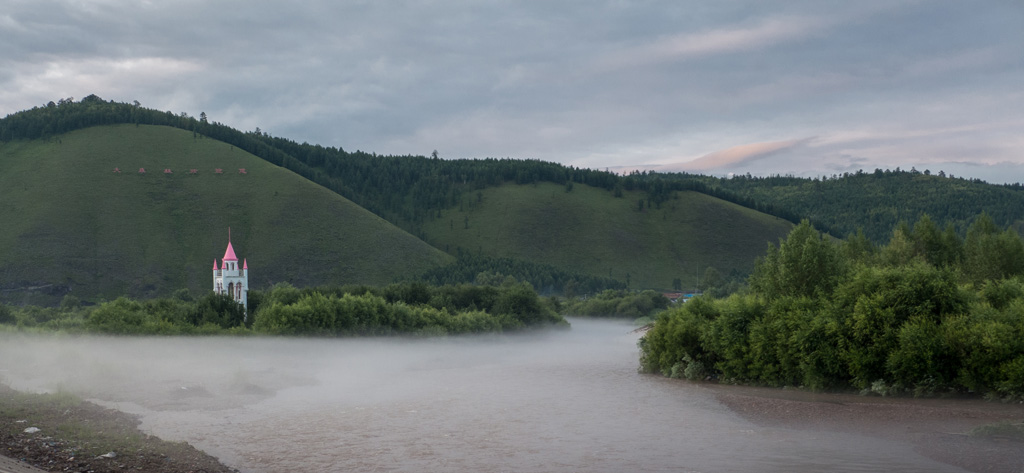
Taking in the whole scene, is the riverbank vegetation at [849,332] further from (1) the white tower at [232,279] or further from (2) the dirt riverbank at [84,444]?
(1) the white tower at [232,279]

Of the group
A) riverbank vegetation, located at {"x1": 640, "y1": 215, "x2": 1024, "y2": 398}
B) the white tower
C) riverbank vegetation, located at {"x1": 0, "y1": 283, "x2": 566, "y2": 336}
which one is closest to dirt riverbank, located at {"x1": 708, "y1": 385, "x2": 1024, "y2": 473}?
riverbank vegetation, located at {"x1": 640, "y1": 215, "x2": 1024, "y2": 398}

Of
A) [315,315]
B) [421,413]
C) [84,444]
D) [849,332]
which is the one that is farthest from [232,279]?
[84,444]

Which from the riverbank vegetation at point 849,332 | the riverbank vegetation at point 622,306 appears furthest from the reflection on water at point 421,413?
the riverbank vegetation at point 622,306

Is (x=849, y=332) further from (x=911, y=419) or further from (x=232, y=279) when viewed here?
(x=232, y=279)

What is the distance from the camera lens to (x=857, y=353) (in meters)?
39.2

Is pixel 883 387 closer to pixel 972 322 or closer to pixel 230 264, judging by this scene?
pixel 972 322

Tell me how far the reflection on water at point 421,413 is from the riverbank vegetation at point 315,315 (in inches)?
471

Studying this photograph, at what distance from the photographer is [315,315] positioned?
86.1m

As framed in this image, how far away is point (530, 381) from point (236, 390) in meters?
17.5

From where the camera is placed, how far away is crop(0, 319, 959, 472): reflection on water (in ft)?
84.2

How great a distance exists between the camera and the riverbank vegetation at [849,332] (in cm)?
3641

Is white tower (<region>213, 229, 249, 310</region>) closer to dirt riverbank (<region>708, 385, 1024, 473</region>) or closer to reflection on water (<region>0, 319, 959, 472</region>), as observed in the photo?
A: reflection on water (<region>0, 319, 959, 472</region>)

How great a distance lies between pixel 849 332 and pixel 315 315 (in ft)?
192

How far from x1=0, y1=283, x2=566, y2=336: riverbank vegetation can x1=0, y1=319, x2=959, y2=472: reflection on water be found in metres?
12.0
